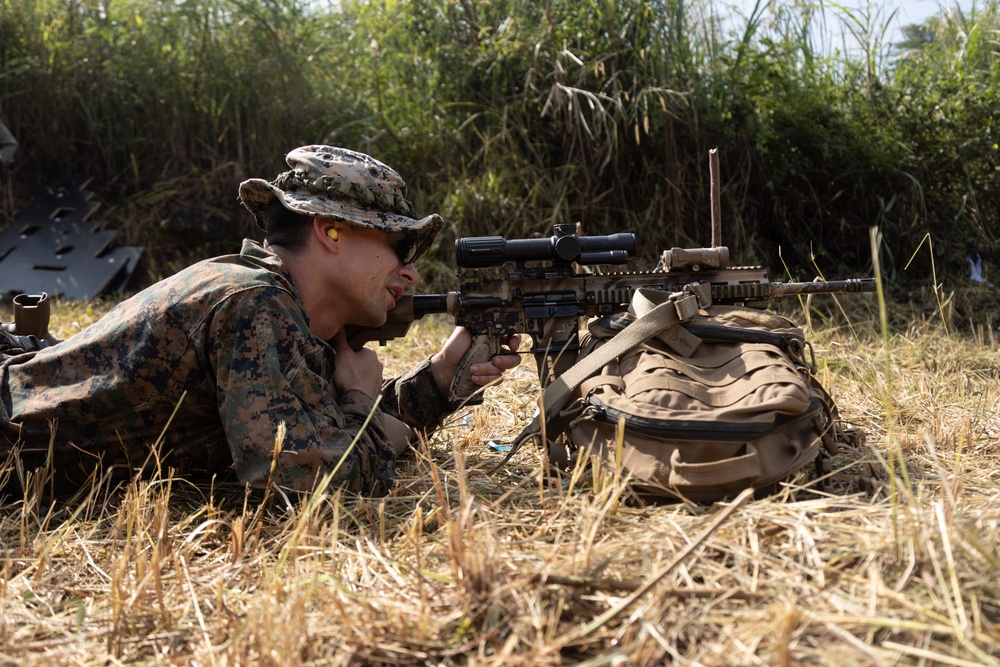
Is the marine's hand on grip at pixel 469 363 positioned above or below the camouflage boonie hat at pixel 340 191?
below

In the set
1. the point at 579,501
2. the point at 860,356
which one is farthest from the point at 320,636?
the point at 860,356

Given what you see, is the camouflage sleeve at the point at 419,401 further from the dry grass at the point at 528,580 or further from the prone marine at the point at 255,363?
the dry grass at the point at 528,580

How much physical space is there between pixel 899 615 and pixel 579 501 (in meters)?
1.03

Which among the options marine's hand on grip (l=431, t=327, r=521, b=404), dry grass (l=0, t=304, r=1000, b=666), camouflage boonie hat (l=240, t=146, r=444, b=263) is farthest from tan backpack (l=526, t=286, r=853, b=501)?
camouflage boonie hat (l=240, t=146, r=444, b=263)

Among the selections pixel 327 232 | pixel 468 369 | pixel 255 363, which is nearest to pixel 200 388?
pixel 255 363

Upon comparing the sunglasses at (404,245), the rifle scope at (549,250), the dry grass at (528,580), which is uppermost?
the sunglasses at (404,245)

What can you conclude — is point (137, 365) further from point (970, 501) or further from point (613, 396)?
point (970, 501)

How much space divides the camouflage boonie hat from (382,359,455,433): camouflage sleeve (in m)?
0.67

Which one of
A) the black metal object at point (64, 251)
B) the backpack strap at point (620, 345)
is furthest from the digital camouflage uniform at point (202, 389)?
the black metal object at point (64, 251)

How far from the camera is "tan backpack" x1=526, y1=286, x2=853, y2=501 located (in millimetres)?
2488

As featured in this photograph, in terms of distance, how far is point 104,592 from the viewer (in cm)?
223

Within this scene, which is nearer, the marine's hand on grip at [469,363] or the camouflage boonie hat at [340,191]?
the camouflage boonie hat at [340,191]

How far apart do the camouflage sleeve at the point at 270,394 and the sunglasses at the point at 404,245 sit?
0.54m

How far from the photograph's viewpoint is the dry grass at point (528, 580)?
1.71m
